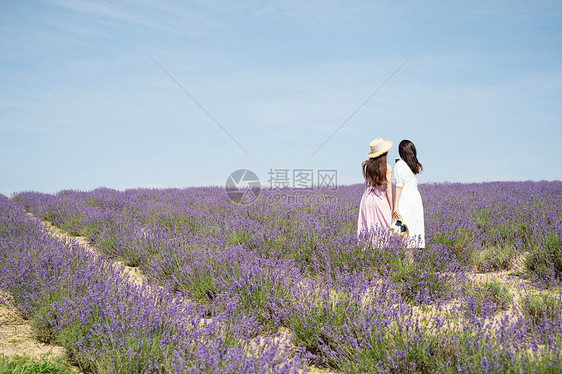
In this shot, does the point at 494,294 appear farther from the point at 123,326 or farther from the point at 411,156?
the point at 123,326

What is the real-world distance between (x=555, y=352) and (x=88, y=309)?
2660 millimetres

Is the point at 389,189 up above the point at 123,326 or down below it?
above

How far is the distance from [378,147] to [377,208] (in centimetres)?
70


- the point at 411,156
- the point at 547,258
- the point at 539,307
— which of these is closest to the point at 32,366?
the point at 539,307

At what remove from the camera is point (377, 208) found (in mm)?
4238

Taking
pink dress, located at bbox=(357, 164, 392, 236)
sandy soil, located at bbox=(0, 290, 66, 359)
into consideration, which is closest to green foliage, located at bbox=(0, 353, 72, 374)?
sandy soil, located at bbox=(0, 290, 66, 359)

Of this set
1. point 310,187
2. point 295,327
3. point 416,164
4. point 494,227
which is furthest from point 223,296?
point 310,187

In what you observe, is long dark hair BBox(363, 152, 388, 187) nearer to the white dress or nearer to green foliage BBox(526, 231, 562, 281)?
the white dress

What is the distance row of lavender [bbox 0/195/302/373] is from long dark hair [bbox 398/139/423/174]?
105 inches

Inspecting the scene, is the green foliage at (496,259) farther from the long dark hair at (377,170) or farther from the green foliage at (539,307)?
the green foliage at (539,307)

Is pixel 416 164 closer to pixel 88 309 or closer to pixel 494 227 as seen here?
pixel 494 227

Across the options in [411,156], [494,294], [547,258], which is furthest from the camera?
[411,156]

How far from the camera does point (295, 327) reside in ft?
8.20

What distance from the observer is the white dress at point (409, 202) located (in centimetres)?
414
